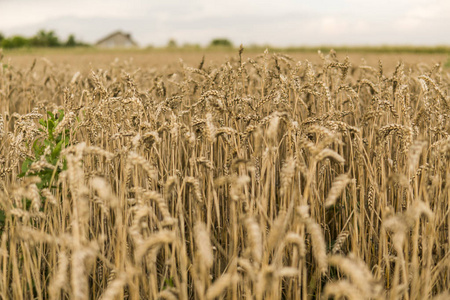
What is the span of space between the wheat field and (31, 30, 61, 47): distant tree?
173 ft

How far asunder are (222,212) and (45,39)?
55035 millimetres

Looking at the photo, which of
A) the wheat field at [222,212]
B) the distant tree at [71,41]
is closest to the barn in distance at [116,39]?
the distant tree at [71,41]

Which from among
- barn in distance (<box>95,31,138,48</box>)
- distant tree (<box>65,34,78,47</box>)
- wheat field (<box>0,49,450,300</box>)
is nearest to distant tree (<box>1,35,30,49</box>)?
distant tree (<box>65,34,78,47</box>)

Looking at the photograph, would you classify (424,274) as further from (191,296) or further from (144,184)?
(144,184)

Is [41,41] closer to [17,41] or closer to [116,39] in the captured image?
[17,41]

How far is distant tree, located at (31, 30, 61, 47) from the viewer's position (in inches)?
1955

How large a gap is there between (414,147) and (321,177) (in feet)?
2.94

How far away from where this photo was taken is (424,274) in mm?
1553

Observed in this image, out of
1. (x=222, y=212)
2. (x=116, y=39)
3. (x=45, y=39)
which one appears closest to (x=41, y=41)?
(x=45, y=39)

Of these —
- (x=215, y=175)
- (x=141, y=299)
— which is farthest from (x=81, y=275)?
(x=215, y=175)

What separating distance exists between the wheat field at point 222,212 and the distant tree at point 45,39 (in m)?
52.8

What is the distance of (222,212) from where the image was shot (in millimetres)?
2281

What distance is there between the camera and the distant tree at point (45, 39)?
4966cm

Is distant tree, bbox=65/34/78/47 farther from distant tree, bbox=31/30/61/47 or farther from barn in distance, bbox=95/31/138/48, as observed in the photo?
barn in distance, bbox=95/31/138/48
